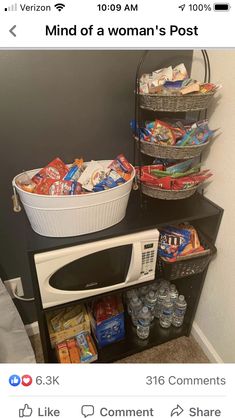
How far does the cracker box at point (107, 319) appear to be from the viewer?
1.15 meters

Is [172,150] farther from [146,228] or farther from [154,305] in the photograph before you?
[154,305]

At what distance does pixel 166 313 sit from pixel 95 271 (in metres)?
0.58

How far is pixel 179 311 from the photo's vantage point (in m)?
1.28

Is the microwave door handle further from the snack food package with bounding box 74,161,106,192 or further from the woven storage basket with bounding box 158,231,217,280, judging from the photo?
the snack food package with bounding box 74,161,106,192

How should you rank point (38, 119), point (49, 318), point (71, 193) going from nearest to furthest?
point (71, 193)
point (38, 119)
point (49, 318)

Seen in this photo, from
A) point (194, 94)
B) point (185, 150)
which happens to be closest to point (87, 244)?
point (185, 150)

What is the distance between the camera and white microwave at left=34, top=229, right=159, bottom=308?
0.81m
